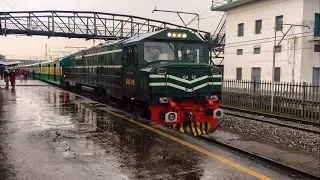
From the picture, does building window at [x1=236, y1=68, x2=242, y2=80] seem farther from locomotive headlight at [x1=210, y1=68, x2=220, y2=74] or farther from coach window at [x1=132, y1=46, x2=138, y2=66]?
coach window at [x1=132, y1=46, x2=138, y2=66]

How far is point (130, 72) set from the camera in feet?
37.3

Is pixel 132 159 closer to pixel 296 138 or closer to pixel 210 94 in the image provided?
pixel 210 94

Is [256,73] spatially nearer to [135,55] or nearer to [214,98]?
[214,98]

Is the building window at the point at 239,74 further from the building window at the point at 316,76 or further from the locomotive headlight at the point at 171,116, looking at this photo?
the locomotive headlight at the point at 171,116

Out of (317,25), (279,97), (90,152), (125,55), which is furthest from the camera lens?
(317,25)

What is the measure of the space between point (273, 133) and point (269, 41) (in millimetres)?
18976

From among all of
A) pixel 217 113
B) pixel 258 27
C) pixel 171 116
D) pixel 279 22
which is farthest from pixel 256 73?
pixel 171 116

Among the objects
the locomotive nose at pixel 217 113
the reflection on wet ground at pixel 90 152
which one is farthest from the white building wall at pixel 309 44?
the reflection on wet ground at pixel 90 152

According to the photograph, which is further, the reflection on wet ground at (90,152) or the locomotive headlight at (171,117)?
the locomotive headlight at (171,117)

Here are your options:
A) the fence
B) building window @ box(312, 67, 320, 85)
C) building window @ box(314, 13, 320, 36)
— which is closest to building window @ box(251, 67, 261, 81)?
building window @ box(312, 67, 320, 85)

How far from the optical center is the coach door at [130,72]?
10.8 meters

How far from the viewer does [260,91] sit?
19.1m

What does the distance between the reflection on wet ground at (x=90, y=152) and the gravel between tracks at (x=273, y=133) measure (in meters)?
4.28

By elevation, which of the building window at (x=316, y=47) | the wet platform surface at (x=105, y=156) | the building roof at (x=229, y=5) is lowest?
the wet platform surface at (x=105, y=156)
